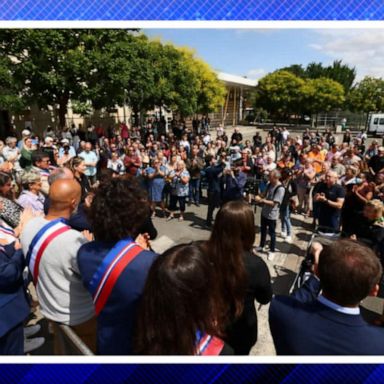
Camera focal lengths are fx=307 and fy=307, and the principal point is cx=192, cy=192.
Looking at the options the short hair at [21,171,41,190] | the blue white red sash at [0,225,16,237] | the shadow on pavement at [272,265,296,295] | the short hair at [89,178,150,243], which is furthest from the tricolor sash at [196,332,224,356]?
the short hair at [21,171,41,190]

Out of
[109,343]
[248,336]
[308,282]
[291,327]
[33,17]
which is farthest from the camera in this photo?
[248,336]

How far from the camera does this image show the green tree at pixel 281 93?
3531 centimetres

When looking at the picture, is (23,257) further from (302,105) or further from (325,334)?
(302,105)

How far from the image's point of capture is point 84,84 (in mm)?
12906

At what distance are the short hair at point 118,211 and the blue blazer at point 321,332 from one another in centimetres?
93

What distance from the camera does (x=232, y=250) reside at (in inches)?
79.7

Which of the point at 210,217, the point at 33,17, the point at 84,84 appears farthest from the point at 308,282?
the point at 84,84

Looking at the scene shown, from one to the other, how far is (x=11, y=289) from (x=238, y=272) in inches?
60.5

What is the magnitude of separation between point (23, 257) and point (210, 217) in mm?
4836

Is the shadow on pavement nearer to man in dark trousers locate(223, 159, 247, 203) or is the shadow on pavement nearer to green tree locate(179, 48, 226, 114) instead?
man in dark trousers locate(223, 159, 247, 203)

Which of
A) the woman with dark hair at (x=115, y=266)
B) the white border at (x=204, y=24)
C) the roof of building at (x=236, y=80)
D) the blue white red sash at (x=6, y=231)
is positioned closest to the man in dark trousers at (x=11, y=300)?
the blue white red sash at (x=6, y=231)

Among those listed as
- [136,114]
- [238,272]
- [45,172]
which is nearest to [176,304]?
[238,272]

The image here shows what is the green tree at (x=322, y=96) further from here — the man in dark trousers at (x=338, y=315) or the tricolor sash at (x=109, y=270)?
the tricolor sash at (x=109, y=270)

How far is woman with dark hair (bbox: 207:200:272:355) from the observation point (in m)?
1.93
